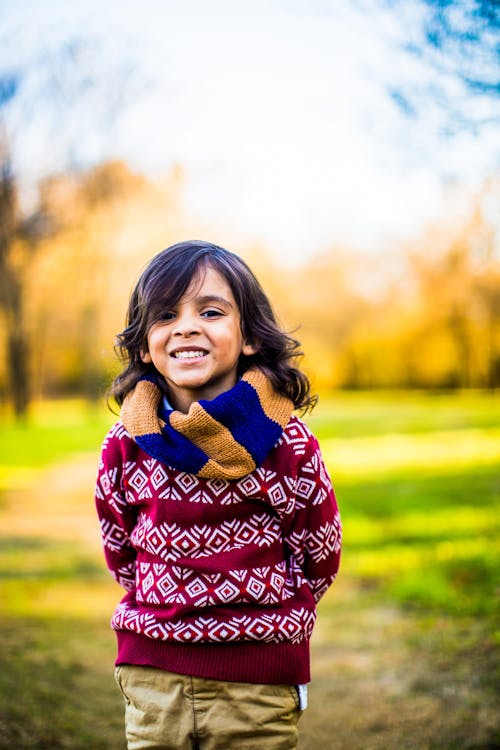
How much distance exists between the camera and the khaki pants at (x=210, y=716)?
1.78 m

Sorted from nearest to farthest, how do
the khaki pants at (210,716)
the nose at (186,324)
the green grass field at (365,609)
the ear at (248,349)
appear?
the khaki pants at (210,716) < the nose at (186,324) < the ear at (248,349) < the green grass field at (365,609)

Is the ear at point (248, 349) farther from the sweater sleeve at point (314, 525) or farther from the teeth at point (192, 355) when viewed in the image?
the sweater sleeve at point (314, 525)

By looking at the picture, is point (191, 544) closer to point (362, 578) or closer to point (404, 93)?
point (404, 93)

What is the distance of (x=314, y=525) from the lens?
1.92 m

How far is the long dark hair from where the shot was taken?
1.93 m

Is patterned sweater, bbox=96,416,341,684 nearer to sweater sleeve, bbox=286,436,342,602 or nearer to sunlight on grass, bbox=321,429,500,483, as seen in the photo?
sweater sleeve, bbox=286,436,342,602

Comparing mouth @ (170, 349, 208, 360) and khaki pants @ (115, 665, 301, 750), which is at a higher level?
mouth @ (170, 349, 208, 360)

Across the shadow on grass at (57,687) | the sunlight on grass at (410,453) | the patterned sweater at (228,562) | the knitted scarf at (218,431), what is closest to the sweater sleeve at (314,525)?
the patterned sweater at (228,562)

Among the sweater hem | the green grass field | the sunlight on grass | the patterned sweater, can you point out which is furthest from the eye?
the sunlight on grass

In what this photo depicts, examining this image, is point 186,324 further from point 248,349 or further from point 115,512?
point 115,512

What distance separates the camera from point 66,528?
23.1 feet

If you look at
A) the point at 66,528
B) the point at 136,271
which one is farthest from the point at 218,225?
the point at 66,528

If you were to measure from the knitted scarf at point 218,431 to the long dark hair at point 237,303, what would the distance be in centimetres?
14

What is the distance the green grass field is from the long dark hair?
5.40ft
